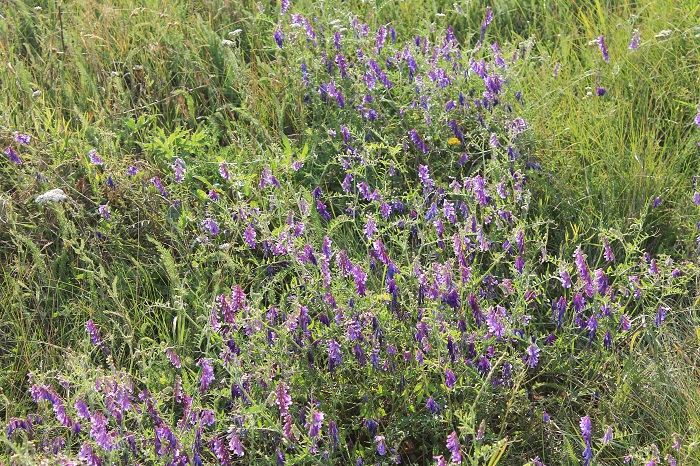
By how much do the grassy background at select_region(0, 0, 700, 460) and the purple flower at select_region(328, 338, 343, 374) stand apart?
45 centimetres

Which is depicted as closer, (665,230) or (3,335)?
(3,335)

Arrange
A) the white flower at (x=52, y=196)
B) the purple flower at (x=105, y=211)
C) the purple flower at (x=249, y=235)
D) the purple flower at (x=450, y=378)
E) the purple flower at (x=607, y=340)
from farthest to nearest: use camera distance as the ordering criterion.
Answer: the purple flower at (x=105, y=211) → the white flower at (x=52, y=196) → the purple flower at (x=249, y=235) → the purple flower at (x=607, y=340) → the purple flower at (x=450, y=378)

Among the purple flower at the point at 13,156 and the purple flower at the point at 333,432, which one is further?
the purple flower at the point at 13,156

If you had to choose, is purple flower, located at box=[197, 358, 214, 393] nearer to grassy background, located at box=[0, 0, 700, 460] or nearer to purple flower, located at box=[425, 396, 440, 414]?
grassy background, located at box=[0, 0, 700, 460]

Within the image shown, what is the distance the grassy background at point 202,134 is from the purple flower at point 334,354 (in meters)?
0.45

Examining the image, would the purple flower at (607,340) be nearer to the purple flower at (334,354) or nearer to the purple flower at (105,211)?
the purple flower at (334,354)

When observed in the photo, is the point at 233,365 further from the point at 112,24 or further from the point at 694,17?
the point at 694,17

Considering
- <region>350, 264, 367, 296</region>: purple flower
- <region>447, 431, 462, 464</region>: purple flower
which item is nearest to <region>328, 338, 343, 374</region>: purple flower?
<region>350, 264, 367, 296</region>: purple flower

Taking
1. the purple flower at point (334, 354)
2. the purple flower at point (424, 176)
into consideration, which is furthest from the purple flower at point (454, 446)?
the purple flower at point (424, 176)

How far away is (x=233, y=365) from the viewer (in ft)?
7.72

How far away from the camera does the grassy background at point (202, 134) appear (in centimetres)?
302

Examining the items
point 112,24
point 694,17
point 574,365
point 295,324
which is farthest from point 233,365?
point 694,17

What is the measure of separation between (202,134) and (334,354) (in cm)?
154

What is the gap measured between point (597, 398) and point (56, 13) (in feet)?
10.9
